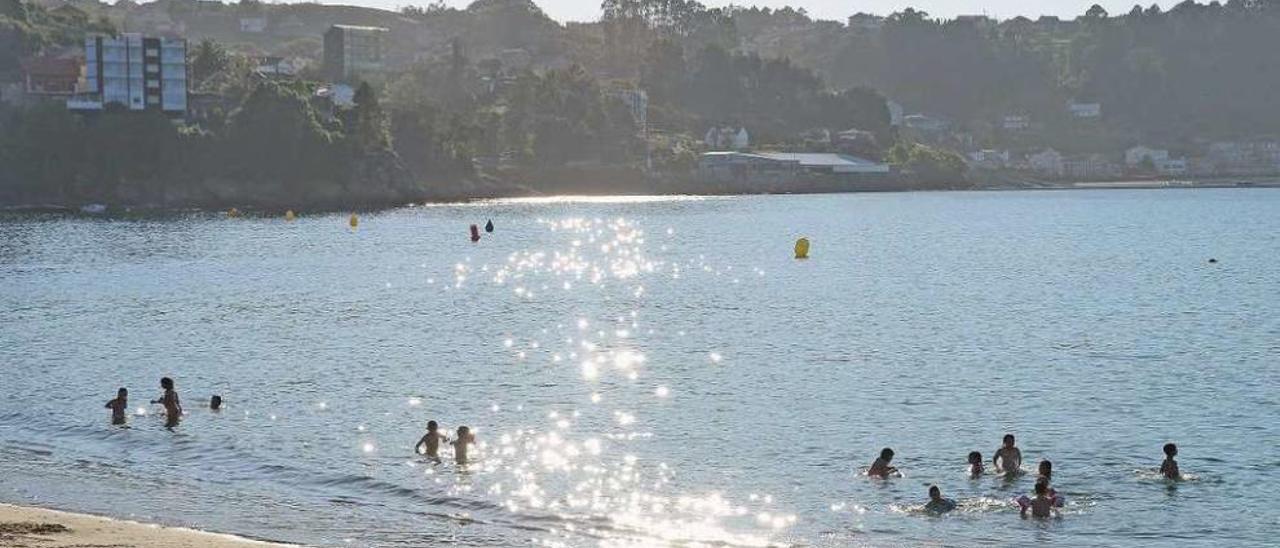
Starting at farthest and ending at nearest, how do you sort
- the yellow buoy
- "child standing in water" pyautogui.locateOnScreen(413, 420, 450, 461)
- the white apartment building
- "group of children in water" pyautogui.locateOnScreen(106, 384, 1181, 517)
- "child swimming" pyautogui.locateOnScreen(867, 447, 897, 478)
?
the white apartment building
the yellow buoy
"child standing in water" pyautogui.locateOnScreen(413, 420, 450, 461)
"child swimming" pyautogui.locateOnScreen(867, 447, 897, 478)
"group of children in water" pyautogui.locateOnScreen(106, 384, 1181, 517)

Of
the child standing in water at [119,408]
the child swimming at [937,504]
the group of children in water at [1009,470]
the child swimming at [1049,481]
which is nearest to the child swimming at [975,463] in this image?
the group of children in water at [1009,470]

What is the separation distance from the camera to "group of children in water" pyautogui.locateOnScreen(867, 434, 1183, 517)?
32.5 m

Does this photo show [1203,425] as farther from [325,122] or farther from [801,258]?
[325,122]

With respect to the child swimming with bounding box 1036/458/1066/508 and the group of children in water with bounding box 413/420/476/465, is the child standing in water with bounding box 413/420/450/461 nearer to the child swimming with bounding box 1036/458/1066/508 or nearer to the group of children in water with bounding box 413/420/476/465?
the group of children in water with bounding box 413/420/476/465

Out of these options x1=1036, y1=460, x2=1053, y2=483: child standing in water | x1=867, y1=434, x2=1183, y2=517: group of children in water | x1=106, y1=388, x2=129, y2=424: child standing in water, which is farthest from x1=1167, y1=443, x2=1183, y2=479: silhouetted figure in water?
x1=106, y1=388, x2=129, y2=424: child standing in water

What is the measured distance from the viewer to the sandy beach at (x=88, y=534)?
26752 millimetres

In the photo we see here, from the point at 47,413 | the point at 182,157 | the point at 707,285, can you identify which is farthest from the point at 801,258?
the point at 182,157

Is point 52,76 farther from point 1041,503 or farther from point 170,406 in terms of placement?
point 1041,503

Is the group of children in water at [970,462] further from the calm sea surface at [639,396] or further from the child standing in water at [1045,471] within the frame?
the calm sea surface at [639,396]

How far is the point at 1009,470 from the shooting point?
36.1 metres

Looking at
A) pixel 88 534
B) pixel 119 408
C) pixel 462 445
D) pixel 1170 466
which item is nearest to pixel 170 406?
pixel 119 408

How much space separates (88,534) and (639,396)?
74.2 feet

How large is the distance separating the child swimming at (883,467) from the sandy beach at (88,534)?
547 inches

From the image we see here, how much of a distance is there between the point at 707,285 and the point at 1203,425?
163 feet
